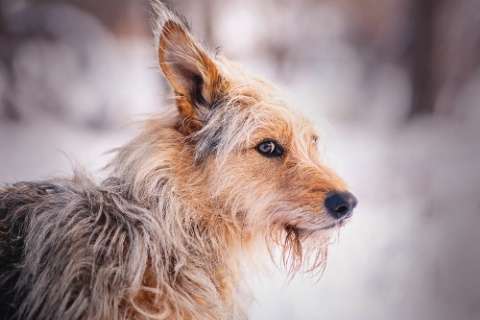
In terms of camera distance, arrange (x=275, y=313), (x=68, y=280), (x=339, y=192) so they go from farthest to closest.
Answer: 1. (x=275, y=313)
2. (x=339, y=192)
3. (x=68, y=280)

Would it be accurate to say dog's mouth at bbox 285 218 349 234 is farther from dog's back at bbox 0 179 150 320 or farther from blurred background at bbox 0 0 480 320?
dog's back at bbox 0 179 150 320

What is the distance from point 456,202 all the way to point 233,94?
2.07 ft

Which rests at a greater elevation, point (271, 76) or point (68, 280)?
point (271, 76)

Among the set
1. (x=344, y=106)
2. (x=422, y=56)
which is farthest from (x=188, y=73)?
(x=422, y=56)

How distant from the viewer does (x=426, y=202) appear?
1.12 m

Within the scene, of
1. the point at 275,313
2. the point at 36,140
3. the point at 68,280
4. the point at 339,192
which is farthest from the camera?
the point at 275,313

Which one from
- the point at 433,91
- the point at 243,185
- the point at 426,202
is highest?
the point at 433,91

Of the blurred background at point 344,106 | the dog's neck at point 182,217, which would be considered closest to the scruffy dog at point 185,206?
the dog's neck at point 182,217

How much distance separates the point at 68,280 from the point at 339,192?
0.41 meters

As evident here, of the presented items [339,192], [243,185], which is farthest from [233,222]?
[339,192]

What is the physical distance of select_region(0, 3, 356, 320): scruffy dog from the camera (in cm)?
70

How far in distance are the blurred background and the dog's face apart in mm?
128

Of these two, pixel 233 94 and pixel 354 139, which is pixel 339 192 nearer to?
pixel 233 94

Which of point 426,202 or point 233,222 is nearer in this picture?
point 233,222
